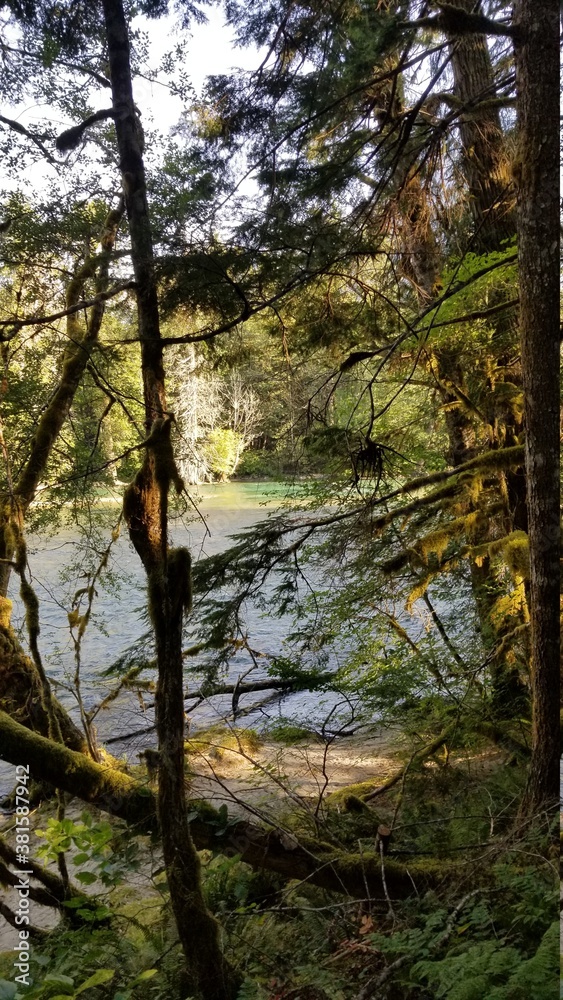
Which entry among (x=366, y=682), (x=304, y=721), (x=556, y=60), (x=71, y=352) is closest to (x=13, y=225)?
(x=71, y=352)

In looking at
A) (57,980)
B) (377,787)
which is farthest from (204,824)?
(377,787)

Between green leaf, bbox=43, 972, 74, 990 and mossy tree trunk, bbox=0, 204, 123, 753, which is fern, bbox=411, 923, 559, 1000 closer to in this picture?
green leaf, bbox=43, 972, 74, 990

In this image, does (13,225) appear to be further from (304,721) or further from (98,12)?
(304,721)

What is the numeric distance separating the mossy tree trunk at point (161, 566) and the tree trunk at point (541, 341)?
1833 mm

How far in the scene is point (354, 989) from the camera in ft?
8.65

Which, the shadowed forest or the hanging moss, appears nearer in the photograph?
the shadowed forest

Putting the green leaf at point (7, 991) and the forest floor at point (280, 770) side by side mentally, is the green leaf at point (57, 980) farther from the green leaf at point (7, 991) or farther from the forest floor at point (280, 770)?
the forest floor at point (280, 770)

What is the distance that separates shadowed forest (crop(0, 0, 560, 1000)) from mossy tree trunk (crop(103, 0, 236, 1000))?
0.02 metres

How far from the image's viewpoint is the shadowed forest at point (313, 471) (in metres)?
2.86

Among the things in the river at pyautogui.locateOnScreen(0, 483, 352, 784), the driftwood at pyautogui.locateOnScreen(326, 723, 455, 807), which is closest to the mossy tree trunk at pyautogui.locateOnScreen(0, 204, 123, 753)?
the river at pyautogui.locateOnScreen(0, 483, 352, 784)

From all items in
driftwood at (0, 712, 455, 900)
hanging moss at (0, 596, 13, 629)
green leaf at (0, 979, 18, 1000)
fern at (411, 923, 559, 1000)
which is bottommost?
driftwood at (0, 712, 455, 900)

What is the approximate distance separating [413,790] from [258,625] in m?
6.29

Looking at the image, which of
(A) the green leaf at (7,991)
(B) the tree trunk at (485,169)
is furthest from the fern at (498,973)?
(B) the tree trunk at (485,169)

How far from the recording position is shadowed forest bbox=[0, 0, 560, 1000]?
9.38 ft
